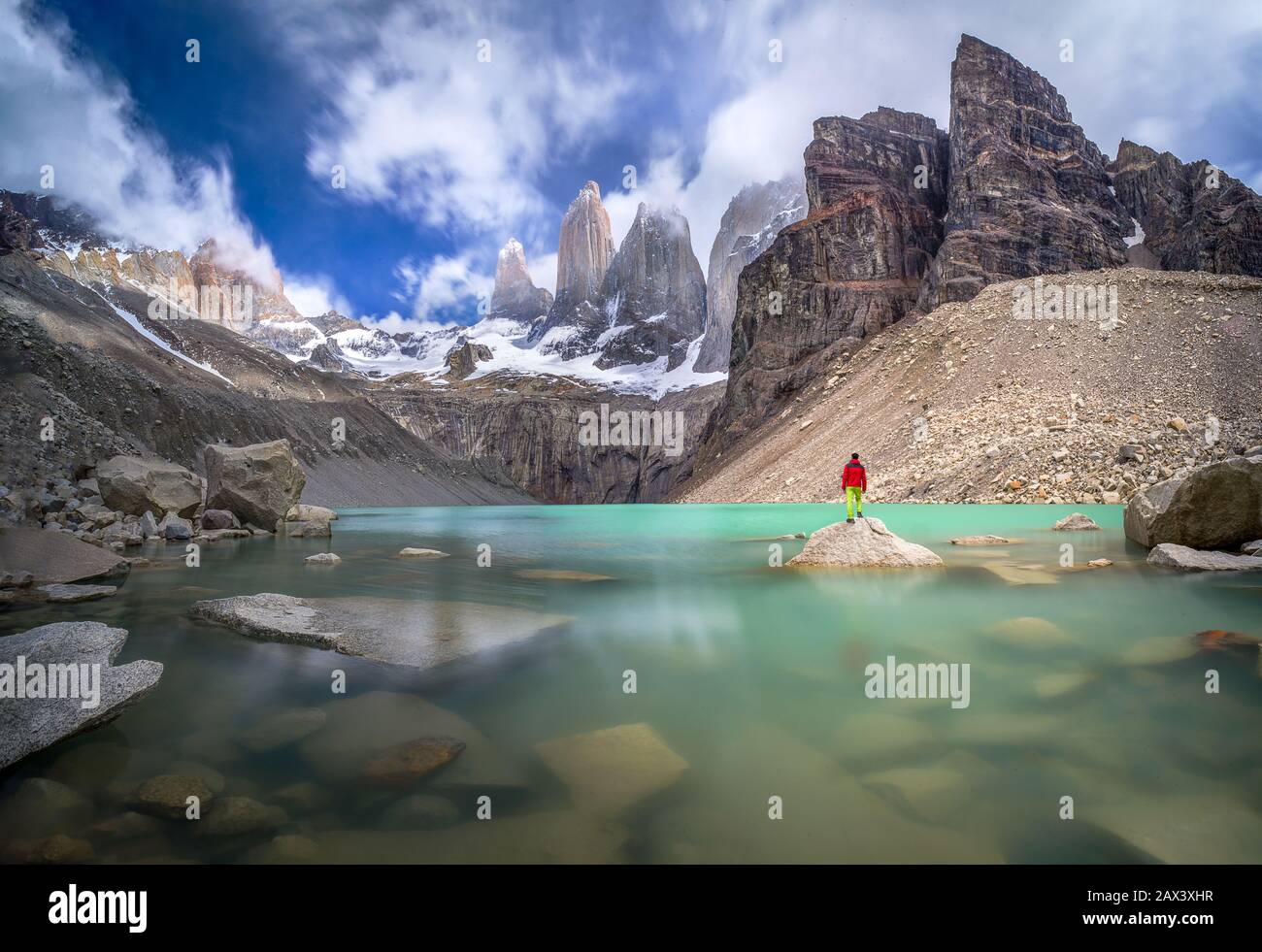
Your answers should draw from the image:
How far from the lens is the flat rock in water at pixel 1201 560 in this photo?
10.6 m

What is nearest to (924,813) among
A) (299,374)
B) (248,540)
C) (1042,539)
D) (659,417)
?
(1042,539)

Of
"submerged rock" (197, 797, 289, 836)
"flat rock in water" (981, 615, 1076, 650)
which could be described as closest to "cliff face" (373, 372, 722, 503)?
"flat rock in water" (981, 615, 1076, 650)

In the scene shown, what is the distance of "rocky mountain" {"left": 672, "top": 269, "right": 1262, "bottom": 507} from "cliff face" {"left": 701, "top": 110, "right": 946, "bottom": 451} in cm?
1626

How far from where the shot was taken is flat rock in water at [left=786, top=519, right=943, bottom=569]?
11952 mm

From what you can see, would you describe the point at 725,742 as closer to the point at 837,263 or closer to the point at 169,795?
the point at 169,795

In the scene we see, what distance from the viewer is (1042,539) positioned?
16.6 metres

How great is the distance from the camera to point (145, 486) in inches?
867

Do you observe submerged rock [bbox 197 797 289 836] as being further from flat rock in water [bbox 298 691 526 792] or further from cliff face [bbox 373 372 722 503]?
cliff face [bbox 373 372 722 503]

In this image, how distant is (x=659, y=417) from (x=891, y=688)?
142 meters

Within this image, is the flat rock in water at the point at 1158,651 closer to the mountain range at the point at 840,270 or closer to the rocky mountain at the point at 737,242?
the mountain range at the point at 840,270

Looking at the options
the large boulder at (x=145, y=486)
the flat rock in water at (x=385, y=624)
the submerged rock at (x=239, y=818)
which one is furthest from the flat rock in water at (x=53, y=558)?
the large boulder at (x=145, y=486)

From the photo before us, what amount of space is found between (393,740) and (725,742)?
7.16ft

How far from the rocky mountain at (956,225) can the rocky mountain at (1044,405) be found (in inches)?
613

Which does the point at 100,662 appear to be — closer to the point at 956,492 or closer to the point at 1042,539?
the point at 1042,539
